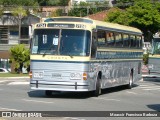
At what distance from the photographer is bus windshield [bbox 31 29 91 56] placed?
2031 centimetres

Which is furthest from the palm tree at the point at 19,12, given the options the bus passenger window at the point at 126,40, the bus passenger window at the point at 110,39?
the bus passenger window at the point at 110,39

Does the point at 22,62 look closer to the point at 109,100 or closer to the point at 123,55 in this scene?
the point at 123,55

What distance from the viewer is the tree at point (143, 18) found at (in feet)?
221

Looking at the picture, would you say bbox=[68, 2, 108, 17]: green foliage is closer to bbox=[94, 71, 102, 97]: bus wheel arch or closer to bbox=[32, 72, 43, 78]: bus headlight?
bbox=[94, 71, 102, 97]: bus wheel arch

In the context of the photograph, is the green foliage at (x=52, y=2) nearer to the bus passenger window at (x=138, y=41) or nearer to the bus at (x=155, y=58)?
the bus at (x=155, y=58)

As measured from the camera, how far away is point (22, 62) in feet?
140

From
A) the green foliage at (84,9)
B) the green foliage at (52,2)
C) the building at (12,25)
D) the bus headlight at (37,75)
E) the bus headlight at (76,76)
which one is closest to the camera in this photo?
the bus headlight at (76,76)

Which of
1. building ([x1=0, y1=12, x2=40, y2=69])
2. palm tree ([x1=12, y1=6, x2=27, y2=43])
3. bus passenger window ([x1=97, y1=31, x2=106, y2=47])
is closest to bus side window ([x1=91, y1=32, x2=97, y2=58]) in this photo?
bus passenger window ([x1=97, y1=31, x2=106, y2=47])

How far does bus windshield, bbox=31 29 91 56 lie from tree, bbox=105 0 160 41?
46937 millimetres

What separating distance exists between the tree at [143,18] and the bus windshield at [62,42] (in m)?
46.9

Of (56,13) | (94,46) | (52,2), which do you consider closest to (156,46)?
(94,46)

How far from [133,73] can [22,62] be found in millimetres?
16344

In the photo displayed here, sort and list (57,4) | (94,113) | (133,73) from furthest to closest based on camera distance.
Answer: (57,4) → (133,73) → (94,113)

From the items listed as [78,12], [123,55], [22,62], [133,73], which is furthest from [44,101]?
[78,12]
